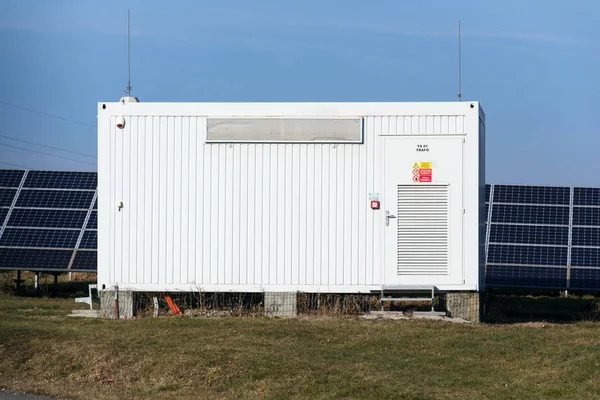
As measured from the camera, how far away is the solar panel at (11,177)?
2388 cm

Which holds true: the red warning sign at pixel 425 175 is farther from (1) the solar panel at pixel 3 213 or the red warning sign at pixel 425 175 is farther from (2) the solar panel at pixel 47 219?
(1) the solar panel at pixel 3 213

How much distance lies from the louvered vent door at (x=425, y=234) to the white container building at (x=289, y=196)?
2 cm

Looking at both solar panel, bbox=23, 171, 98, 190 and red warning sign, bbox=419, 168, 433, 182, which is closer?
red warning sign, bbox=419, 168, 433, 182

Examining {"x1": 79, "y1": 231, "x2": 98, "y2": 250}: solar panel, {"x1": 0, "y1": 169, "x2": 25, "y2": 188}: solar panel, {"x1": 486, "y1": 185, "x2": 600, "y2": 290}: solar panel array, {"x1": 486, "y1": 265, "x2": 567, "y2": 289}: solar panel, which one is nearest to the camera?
{"x1": 486, "y1": 265, "x2": 567, "y2": 289}: solar panel

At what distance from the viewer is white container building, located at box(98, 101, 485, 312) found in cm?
1603

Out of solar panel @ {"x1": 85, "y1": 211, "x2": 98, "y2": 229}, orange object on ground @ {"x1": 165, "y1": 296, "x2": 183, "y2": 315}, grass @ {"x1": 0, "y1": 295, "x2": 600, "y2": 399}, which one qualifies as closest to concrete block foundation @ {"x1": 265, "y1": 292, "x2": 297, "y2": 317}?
grass @ {"x1": 0, "y1": 295, "x2": 600, "y2": 399}

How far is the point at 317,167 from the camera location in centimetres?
1627

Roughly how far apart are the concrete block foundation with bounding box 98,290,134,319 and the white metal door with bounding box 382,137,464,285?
15.4ft

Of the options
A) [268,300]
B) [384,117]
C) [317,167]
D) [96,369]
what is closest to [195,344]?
[96,369]

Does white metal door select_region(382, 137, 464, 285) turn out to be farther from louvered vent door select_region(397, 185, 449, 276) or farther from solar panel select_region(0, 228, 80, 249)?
solar panel select_region(0, 228, 80, 249)

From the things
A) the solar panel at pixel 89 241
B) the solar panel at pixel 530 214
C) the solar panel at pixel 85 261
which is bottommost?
the solar panel at pixel 85 261

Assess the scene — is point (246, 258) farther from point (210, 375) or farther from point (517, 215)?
point (517, 215)

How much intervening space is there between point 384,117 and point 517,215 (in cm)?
757

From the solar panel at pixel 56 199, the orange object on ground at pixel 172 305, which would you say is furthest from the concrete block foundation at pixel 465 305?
the solar panel at pixel 56 199
